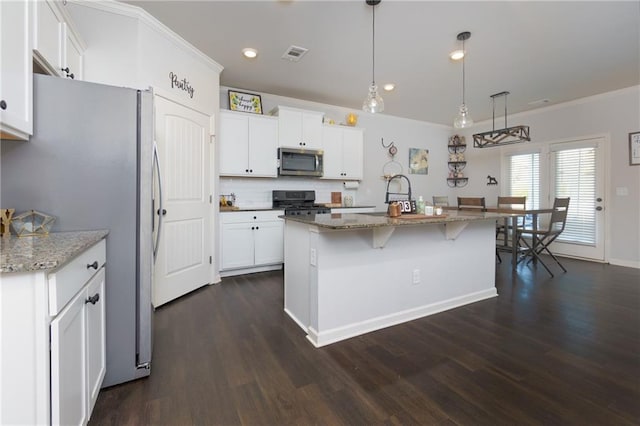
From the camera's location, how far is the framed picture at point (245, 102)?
4.20 m

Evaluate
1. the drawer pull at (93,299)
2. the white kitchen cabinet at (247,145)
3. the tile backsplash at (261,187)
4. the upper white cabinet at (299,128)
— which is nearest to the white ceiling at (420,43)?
the upper white cabinet at (299,128)

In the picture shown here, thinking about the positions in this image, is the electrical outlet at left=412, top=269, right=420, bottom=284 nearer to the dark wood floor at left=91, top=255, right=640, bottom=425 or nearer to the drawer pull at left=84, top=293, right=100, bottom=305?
the dark wood floor at left=91, top=255, right=640, bottom=425

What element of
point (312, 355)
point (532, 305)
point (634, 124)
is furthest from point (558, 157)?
point (312, 355)

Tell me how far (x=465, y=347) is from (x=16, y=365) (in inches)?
94.8

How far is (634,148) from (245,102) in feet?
19.0

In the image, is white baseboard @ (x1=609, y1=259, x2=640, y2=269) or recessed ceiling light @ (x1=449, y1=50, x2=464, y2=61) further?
white baseboard @ (x1=609, y1=259, x2=640, y2=269)

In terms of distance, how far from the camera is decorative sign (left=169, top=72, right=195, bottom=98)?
9.66ft

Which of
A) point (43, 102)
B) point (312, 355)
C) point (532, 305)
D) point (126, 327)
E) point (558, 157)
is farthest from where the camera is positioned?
point (558, 157)

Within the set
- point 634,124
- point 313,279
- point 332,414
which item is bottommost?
point 332,414

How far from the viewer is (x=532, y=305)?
2.90 m

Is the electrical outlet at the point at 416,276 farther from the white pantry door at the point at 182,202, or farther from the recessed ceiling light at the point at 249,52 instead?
the recessed ceiling light at the point at 249,52

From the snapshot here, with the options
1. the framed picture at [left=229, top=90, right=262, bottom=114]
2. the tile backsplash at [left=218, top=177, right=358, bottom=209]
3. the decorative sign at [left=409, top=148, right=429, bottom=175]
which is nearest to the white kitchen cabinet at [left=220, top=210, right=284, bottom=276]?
the tile backsplash at [left=218, top=177, right=358, bottom=209]

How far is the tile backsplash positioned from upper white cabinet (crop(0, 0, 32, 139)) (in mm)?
2838

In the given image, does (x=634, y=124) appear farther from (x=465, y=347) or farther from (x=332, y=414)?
(x=332, y=414)
